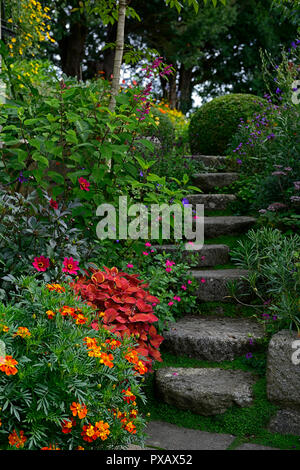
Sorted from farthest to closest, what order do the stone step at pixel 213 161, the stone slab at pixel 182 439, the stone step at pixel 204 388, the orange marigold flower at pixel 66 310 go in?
the stone step at pixel 213 161 → the stone step at pixel 204 388 → the stone slab at pixel 182 439 → the orange marigold flower at pixel 66 310

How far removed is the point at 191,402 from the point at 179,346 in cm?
49

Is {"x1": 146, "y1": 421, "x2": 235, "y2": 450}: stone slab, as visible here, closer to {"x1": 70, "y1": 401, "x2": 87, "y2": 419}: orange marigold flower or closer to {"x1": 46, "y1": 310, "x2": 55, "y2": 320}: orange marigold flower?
{"x1": 70, "y1": 401, "x2": 87, "y2": 419}: orange marigold flower

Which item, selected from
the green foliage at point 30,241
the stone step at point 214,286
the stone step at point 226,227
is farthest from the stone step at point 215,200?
the green foliage at point 30,241

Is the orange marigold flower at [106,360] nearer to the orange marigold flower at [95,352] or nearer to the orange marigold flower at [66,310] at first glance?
the orange marigold flower at [95,352]

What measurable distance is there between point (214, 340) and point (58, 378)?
142cm

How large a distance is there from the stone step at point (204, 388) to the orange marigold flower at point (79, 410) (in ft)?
3.39

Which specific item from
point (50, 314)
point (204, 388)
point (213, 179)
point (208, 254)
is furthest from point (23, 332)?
point (213, 179)

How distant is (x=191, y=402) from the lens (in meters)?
2.70

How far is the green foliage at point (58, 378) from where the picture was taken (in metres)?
1.80

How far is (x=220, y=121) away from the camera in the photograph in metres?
7.02

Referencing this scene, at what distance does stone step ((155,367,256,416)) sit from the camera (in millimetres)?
2641

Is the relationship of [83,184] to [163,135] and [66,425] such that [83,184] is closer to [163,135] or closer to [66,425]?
[66,425]
